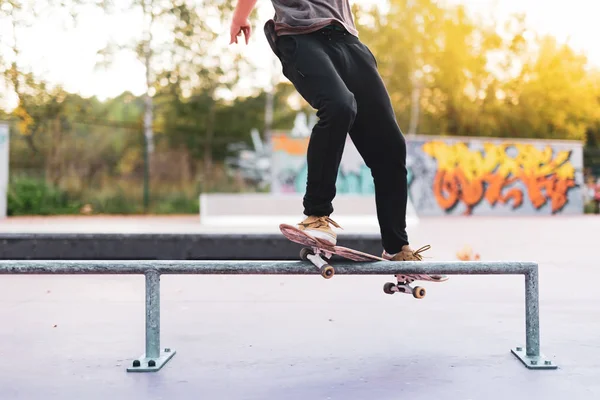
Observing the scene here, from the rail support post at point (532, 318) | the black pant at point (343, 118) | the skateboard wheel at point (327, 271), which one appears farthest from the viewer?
the rail support post at point (532, 318)

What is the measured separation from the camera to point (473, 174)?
69.3 feet

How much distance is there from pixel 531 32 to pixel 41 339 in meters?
30.1

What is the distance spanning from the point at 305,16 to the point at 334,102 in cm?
48

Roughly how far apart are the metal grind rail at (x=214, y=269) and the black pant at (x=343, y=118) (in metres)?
0.31

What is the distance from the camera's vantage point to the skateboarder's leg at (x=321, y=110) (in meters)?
2.63

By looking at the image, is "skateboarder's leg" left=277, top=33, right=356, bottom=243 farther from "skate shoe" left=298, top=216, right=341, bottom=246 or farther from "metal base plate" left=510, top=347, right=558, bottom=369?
"metal base plate" left=510, top=347, right=558, bottom=369

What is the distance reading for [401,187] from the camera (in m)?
2.99

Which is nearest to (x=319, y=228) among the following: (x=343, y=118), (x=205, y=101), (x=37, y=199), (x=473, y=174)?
(x=343, y=118)

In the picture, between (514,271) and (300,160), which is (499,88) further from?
(514,271)

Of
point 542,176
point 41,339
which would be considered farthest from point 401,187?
point 542,176

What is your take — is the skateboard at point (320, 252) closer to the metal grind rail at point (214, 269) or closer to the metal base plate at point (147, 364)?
the metal grind rail at point (214, 269)

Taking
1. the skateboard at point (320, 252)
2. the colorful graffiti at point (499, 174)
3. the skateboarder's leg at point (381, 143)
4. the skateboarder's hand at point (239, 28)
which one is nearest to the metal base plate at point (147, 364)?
the skateboard at point (320, 252)

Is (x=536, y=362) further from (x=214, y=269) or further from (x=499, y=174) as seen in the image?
(x=499, y=174)

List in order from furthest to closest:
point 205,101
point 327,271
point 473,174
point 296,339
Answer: point 205,101 → point 473,174 → point 296,339 → point 327,271
